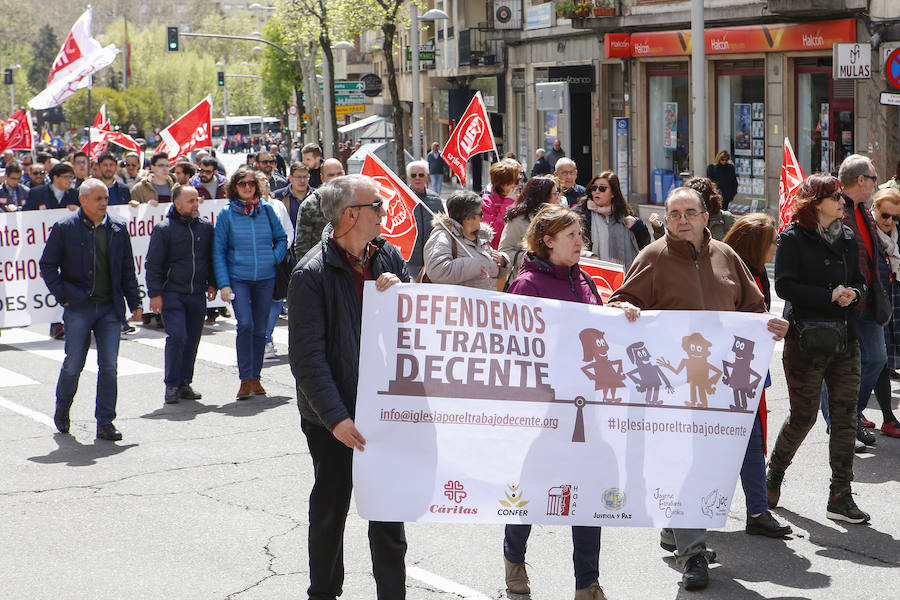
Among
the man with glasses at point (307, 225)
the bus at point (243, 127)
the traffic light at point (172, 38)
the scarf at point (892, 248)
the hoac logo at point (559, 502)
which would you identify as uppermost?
the bus at point (243, 127)

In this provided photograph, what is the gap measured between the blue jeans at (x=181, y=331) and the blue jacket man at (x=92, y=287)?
3.78 feet

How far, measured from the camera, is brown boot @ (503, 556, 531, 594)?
578 cm

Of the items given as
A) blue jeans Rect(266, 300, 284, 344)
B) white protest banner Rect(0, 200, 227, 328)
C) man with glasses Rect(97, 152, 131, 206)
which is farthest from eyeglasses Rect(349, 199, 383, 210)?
man with glasses Rect(97, 152, 131, 206)

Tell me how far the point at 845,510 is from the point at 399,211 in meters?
5.01

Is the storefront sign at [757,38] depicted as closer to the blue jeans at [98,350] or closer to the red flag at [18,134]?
the red flag at [18,134]

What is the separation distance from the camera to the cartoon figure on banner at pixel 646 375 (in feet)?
17.9

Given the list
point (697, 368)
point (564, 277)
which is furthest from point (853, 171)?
point (564, 277)

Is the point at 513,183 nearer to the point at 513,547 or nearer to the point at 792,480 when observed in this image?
the point at 792,480

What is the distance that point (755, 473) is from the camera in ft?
21.1

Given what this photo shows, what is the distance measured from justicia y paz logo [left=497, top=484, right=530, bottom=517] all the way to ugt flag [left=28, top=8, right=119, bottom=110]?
16555 mm

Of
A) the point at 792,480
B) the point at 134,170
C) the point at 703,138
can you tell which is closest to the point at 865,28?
the point at 703,138

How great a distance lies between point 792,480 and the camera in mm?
7684

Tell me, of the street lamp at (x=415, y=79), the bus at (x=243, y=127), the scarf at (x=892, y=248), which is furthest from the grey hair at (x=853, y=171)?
the bus at (x=243, y=127)

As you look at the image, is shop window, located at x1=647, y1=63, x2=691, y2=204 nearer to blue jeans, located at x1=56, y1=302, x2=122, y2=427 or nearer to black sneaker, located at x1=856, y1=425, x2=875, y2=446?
black sneaker, located at x1=856, y1=425, x2=875, y2=446
